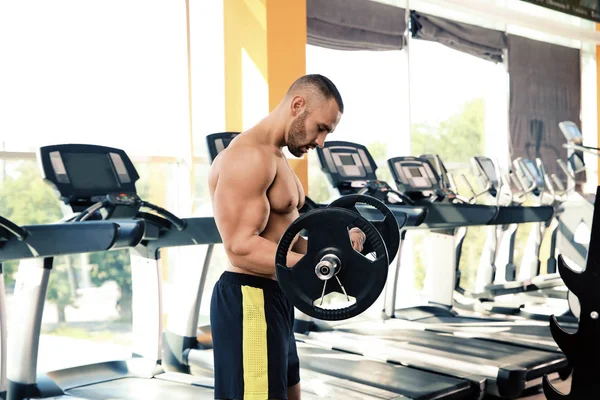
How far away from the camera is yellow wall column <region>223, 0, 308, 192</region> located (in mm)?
5773

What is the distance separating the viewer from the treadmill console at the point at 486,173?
22.5ft

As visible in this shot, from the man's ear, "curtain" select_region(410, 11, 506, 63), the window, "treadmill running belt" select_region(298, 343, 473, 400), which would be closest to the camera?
the man's ear

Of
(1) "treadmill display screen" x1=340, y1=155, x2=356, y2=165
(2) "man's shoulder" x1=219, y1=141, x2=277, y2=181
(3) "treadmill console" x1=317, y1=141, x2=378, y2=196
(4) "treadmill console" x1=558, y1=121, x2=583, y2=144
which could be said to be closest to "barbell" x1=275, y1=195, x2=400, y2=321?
(2) "man's shoulder" x1=219, y1=141, x2=277, y2=181

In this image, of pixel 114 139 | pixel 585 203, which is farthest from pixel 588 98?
pixel 114 139

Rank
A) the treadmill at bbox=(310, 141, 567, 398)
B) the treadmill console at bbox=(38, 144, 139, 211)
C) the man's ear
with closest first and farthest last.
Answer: the man's ear, the treadmill console at bbox=(38, 144, 139, 211), the treadmill at bbox=(310, 141, 567, 398)

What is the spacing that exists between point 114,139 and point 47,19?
966 mm

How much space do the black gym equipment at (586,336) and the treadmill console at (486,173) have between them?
467 cm

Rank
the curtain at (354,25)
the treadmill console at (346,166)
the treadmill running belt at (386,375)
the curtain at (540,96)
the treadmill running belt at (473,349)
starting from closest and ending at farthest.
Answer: the treadmill running belt at (386,375) → the treadmill running belt at (473,349) → the treadmill console at (346,166) → the curtain at (354,25) → the curtain at (540,96)

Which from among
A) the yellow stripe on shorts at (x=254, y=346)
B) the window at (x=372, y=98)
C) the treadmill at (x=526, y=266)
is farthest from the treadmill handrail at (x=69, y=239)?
the treadmill at (x=526, y=266)

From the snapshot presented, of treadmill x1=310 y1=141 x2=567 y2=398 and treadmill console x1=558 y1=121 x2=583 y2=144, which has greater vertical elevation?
treadmill console x1=558 y1=121 x2=583 y2=144

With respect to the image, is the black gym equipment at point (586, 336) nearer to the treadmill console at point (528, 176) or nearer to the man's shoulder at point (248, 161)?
the man's shoulder at point (248, 161)

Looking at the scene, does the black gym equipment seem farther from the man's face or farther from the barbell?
the man's face

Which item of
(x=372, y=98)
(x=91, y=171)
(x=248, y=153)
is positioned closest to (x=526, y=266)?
(x=372, y=98)

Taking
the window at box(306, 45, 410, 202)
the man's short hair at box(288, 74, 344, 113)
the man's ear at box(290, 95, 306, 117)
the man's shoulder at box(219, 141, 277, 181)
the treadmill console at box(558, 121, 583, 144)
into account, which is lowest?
the man's shoulder at box(219, 141, 277, 181)
